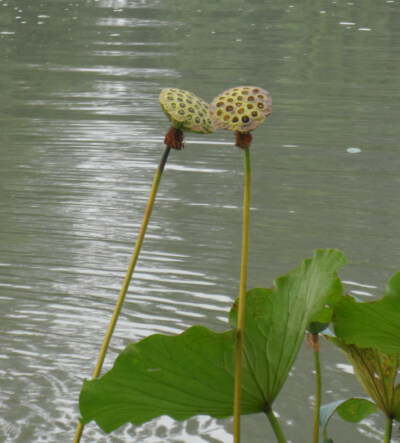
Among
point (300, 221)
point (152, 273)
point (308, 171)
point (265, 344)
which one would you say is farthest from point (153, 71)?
point (265, 344)

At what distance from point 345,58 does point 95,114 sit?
2190 millimetres

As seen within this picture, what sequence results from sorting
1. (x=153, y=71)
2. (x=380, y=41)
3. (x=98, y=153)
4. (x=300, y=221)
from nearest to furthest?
(x=300, y=221) < (x=98, y=153) < (x=153, y=71) < (x=380, y=41)

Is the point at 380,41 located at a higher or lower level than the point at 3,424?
lower

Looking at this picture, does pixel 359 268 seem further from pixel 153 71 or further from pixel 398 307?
pixel 153 71

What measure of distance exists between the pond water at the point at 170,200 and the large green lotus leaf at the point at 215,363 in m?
0.74

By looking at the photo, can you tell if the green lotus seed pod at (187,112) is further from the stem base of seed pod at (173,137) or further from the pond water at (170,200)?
the pond water at (170,200)

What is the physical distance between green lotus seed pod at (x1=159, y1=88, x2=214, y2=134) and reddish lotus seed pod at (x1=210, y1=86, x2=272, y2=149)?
10 millimetres

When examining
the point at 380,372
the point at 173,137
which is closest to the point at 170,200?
the point at 380,372

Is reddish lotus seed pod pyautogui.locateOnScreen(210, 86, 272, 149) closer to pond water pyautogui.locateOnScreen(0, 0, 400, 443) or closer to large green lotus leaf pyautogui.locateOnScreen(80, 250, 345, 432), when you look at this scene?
large green lotus leaf pyautogui.locateOnScreen(80, 250, 345, 432)

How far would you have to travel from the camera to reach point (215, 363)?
1.00 m

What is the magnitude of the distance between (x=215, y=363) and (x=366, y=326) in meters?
0.19

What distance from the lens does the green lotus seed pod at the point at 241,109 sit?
0.88 m

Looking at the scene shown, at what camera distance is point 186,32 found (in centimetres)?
773

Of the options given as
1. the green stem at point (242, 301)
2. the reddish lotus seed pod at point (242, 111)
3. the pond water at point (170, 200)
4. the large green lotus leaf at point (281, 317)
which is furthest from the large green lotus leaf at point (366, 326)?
the pond water at point (170, 200)
